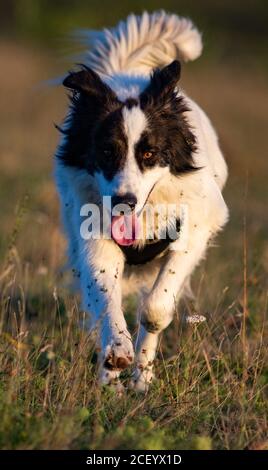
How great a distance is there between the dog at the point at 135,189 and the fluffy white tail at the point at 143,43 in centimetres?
81

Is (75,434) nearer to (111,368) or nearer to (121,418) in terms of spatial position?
(121,418)

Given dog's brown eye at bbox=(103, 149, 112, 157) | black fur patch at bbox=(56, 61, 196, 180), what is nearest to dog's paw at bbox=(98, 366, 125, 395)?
black fur patch at bbox=(56, 61, 196, 180)

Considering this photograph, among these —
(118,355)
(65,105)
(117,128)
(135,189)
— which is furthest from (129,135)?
(65,105)

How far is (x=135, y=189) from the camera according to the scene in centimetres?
518

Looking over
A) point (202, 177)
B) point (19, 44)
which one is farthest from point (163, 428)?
point (19, 44)

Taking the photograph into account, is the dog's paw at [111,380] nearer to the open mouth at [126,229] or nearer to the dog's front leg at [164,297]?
the dog's front leg at [164,297]

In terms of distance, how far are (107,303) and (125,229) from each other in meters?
0.45

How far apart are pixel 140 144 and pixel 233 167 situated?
11060mm

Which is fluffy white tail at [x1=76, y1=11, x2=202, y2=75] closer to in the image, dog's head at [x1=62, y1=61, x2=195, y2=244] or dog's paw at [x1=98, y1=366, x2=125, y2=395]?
dog's head at [x1=62, y1=61, x2=195, y2=244]

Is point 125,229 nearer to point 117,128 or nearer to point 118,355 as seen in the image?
point 117,128

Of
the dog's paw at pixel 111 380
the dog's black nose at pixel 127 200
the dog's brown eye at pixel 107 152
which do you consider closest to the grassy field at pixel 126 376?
the dog's paw at pixel 111 380

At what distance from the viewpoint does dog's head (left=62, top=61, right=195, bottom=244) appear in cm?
529

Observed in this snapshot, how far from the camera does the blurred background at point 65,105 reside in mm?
8719
